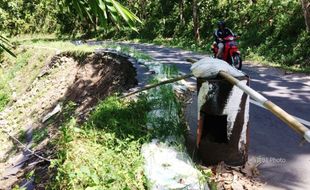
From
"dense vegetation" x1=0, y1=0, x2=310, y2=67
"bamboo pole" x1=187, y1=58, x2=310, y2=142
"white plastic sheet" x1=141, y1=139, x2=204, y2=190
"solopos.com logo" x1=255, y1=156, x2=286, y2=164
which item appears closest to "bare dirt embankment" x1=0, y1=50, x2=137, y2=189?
"dense vegetation" x1=0, y1=0, x2=310, y2=67

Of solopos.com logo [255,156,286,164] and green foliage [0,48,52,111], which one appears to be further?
green foliage [0,48,52,111]

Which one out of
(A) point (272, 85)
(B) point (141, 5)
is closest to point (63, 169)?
(A) point (272, 85)

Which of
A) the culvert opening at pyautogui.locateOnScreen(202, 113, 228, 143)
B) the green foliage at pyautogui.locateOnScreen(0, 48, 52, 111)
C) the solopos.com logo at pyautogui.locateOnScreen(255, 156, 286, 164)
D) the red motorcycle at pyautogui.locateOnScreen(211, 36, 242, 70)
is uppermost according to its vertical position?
the red motorcycle at pyautogui.locateOnScreen(211, 36, 242, 70)

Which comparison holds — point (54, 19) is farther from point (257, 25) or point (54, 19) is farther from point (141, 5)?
point (257, 25)

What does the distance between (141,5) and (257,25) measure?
54.9 ft

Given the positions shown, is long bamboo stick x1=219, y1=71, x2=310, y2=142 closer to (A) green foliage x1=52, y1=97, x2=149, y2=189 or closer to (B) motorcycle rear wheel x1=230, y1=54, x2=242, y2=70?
(A) green foliage x1=52, y1=97, x2=149, y2=189

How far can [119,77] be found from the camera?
499 inches

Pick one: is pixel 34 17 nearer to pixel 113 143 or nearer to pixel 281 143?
pixel 113 143

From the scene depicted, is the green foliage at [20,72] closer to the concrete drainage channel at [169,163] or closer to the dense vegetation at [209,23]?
the dense vegetation at [209,23]

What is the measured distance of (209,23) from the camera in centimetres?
2702

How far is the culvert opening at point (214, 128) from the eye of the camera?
4796 mm

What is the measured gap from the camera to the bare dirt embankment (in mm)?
10909

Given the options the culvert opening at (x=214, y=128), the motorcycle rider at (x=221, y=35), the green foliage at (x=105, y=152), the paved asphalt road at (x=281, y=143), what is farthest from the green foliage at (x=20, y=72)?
the culvert opening at (x=214, y=128)

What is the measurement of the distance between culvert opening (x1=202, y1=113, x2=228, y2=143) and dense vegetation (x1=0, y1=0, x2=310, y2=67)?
5.89ft
